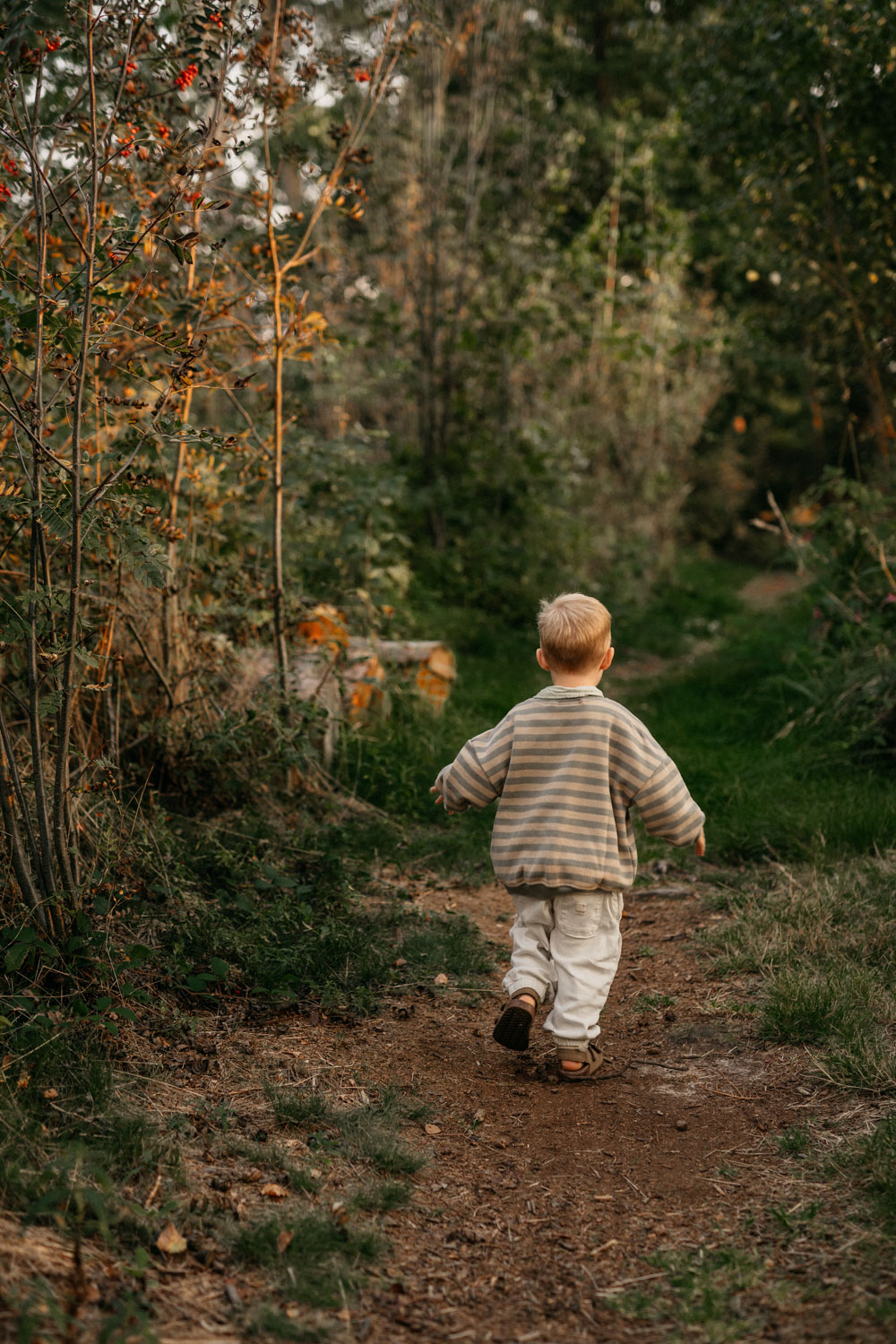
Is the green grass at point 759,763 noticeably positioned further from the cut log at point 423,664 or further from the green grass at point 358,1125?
the green grass at point 358,1125

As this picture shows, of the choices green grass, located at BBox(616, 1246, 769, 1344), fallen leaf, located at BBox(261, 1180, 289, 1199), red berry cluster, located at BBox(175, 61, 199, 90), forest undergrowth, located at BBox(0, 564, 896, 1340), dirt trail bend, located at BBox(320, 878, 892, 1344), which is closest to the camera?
green grass, located at BBox(616, 1246, 769, 1344)

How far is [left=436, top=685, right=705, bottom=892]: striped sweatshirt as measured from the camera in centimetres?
303

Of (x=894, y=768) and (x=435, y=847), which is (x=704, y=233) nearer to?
(x=894, y=768)

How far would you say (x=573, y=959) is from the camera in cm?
310

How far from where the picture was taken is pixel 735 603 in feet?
38.9

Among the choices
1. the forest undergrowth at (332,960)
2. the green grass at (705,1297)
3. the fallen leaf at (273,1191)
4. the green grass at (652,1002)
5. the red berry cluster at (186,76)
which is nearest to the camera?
the green grass at (705,1297)

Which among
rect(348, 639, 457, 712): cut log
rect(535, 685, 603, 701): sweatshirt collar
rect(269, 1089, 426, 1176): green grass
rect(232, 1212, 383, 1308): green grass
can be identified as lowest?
rect(269, 1089, 426, 1176): green grass

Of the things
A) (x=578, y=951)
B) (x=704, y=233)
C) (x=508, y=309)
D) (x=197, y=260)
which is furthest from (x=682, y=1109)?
(x=704, y=233)

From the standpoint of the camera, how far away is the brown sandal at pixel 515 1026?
2.99 metres

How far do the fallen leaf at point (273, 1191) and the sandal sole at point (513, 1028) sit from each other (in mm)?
814

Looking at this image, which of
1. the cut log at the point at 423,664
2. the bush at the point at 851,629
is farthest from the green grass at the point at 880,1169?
the cut log at the point at 423,664

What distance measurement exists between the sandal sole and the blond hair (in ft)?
3.18

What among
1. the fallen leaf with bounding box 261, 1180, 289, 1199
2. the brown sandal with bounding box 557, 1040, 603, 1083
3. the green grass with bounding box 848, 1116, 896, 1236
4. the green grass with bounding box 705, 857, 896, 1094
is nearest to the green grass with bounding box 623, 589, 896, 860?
the green grass with bounding box 705, 857, 896, 1094

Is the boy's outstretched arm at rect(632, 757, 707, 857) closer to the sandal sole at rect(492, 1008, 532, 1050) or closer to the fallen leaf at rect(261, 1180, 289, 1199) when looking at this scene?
the sandal sole at rect(492, 1008, 532, 1050)
